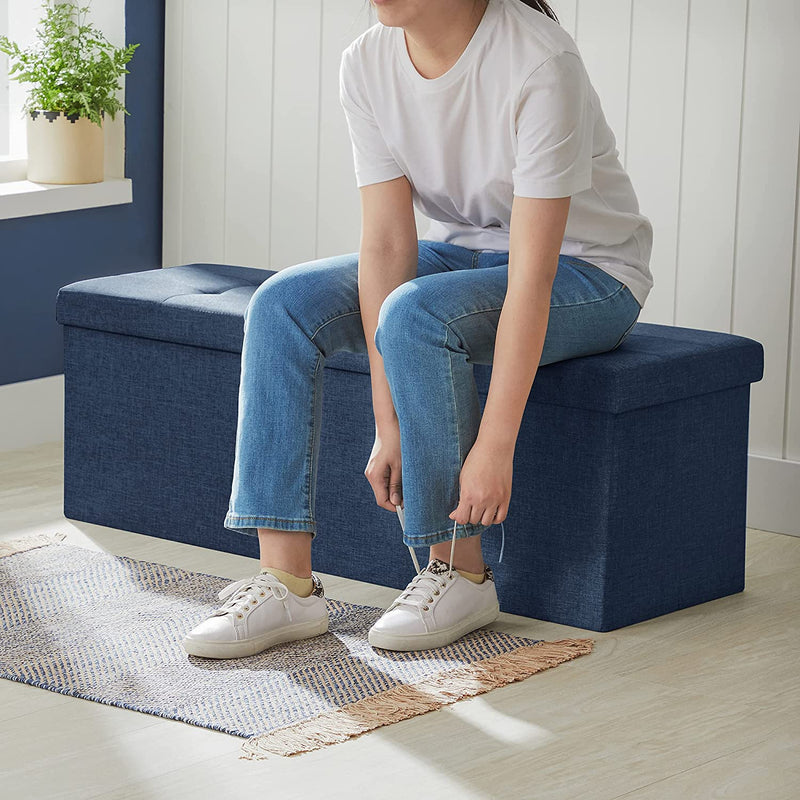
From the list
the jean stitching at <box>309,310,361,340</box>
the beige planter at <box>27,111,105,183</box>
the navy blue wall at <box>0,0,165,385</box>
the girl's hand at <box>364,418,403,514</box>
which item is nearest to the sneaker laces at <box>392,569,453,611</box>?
the girl's hand at <box>364,418,403,514</box>

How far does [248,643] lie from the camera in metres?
2.03

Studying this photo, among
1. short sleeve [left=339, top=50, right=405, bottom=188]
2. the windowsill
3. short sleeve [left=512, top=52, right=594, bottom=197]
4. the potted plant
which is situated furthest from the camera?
the potted plant

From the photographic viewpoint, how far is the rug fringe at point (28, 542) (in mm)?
2506

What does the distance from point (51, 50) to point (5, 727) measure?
194 cm

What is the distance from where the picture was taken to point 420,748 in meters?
1.75

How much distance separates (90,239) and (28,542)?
3.52ft

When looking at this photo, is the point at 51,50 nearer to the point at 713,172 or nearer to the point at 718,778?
the point at 713,172

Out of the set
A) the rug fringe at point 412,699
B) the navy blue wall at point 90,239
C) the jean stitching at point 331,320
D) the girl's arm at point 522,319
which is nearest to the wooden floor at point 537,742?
the rug fringe at point 412,699

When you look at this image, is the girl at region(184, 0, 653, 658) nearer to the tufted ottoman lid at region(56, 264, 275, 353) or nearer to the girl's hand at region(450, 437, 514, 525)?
the girl's hand at region(450, 437, 514, 525)

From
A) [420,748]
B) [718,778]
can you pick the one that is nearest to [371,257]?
[420,748]

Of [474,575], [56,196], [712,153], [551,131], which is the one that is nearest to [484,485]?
[474,575]

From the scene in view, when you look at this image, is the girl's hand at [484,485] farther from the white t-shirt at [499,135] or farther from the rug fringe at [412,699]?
the white t-shirt at [499,135]

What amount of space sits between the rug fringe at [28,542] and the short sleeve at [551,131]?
1055 mm

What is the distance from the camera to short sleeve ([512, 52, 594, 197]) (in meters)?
2.00
